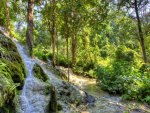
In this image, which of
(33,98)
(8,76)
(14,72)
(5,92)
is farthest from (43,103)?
(5,92)

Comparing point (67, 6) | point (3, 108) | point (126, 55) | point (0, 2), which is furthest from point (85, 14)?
point (3, 108)

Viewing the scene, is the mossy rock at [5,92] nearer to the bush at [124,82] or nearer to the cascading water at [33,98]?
the cascading water at [33,98]

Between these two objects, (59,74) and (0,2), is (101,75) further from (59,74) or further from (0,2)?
(0,2)

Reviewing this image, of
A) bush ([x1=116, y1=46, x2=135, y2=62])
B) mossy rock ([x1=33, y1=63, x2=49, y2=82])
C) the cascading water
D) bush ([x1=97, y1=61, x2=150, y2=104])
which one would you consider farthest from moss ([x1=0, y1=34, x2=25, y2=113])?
bush ([x1=116, y1=46, x2=135, y2=62])

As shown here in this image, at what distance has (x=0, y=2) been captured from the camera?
22.0 m

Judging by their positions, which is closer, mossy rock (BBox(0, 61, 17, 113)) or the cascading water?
mossy rock (BBox(0, 61, 17, 113))

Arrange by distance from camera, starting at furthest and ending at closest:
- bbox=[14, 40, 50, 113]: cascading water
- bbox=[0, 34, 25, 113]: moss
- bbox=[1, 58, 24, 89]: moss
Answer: bbox=[1, 58, 24, 89]: moss → bbox=[14, 40, 50, 113]: cascading water → bbox=[0, 34, 25, 113]: moss

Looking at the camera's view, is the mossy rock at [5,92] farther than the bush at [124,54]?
No

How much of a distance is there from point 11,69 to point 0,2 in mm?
15009

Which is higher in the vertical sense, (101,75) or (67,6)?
(67,6)

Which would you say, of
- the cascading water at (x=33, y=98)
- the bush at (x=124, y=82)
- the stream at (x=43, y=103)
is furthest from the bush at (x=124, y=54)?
the cascading water at (x=33, y=98)

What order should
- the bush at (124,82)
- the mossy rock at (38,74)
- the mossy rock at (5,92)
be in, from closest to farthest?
the mossy rock at (5,92), the mossy rock at (38,74), the bush at (124,82)

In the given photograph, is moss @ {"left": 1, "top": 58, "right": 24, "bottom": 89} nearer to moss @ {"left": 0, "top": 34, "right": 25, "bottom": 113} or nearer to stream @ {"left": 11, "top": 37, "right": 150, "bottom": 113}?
moss @ {"left": 0, "top": 34, "right": 25, "bottom": 113}

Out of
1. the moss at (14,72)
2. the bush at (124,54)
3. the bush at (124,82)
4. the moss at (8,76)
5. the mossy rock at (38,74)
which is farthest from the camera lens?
the bush at (124,54)
